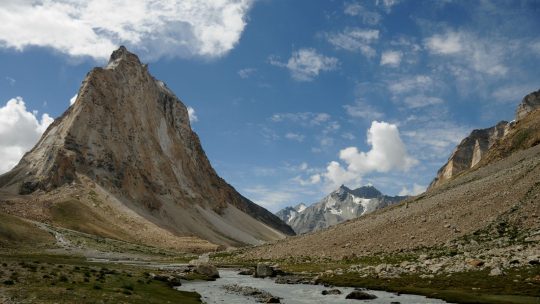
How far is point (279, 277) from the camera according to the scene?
242 feet

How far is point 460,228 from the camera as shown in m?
83.3

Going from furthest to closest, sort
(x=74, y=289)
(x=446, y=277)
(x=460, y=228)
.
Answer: (x=460, y=228)
(x=446, y=277)
(x=74, y=289)

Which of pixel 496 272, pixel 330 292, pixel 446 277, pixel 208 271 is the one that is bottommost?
pixel 330 292

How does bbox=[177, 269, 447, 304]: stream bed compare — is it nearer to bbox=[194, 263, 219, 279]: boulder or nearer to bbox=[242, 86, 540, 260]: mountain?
bbox=[194, 263, 219, 279]: boulder

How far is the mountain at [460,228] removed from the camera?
69188 mm

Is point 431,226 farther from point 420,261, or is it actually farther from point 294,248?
point 294,248

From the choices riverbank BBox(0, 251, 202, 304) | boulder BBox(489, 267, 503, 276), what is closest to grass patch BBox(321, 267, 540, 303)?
boulder BBox(489, 267, 503, 276)

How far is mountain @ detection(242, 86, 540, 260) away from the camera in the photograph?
69.2m

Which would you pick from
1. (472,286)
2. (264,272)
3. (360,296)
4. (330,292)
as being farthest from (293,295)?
(264,272)

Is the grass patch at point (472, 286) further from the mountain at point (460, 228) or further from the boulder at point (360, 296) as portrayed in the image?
the mountain at point (460, 228)

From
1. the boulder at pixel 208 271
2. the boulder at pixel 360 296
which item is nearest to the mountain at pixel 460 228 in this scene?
the boulder at pixel 360 296

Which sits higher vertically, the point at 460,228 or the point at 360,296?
the point at 460,228

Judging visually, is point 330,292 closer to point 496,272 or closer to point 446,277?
point 446,277

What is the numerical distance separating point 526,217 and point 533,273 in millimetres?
30486
